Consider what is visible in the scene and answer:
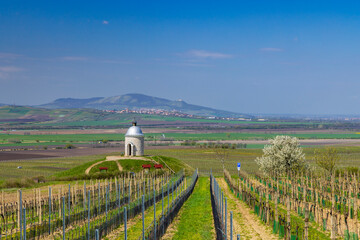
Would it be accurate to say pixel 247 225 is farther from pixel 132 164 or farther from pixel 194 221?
pixel 132 164

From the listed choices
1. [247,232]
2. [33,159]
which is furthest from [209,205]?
[33,159]

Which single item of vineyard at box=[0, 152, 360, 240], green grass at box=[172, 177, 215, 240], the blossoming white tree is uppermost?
the blossoming white tree

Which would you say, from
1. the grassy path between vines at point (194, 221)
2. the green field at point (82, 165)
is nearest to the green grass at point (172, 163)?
the green field at point (82, 165)

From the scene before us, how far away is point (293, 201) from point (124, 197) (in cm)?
1438

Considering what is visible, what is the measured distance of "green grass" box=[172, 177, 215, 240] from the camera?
28.7 meters

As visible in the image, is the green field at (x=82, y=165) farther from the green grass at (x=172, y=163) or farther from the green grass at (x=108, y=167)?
the green grass at (x=108, y=167)

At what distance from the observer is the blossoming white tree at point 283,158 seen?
205ft

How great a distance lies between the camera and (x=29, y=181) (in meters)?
55.2

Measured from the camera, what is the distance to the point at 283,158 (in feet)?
205

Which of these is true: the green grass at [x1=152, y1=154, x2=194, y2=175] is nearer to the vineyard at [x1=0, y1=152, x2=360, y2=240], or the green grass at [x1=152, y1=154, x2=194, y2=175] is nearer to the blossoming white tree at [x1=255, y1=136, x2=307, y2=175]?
the blossoming white tree at [x1=255, y1=136, x2=307, y2=175]

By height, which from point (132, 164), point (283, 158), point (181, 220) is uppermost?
point (283, 158)

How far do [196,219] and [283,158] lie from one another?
31.7 metres

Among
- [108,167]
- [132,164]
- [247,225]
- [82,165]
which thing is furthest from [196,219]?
[82,165]

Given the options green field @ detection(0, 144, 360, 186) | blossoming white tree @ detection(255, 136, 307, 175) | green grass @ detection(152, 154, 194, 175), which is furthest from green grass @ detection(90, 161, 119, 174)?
blossoming white tree @ detection(255, 136, 307, 175)
